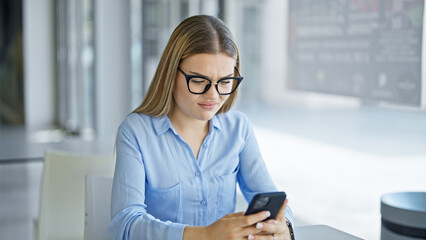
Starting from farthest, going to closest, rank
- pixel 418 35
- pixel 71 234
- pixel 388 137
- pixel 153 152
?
1. pixel 388 137
2. pixel 418 35
3. pixel 71 234
4. pixel 153 152

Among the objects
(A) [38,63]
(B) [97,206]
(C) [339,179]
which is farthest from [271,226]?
(A) [38,63]

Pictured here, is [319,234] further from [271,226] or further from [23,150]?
[23,150]

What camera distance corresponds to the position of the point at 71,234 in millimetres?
2645

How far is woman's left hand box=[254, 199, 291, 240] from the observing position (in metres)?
1.47

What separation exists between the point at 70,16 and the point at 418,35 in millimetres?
8381

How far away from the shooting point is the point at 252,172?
6.42 ft

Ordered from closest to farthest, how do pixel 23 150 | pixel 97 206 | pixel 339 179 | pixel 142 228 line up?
pixel 142 228
pixel 97 206
pixel 339 179
pixel 23 150

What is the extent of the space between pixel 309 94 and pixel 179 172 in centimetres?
229

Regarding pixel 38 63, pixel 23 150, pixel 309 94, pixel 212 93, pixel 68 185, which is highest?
pixel 38 63

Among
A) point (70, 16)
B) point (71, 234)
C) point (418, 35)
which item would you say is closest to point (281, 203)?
point (71, 234)

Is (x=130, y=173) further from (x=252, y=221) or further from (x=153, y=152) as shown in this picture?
(x=252, y=221)

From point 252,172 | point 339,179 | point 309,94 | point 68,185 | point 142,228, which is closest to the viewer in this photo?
point 142,228

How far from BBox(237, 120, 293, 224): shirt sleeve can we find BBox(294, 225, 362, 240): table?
0.19 metres

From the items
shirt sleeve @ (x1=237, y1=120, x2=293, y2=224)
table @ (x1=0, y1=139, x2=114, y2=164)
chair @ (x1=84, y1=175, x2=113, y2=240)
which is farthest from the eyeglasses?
table @ (x1=0, y1=139, x2=114, y2=164)
